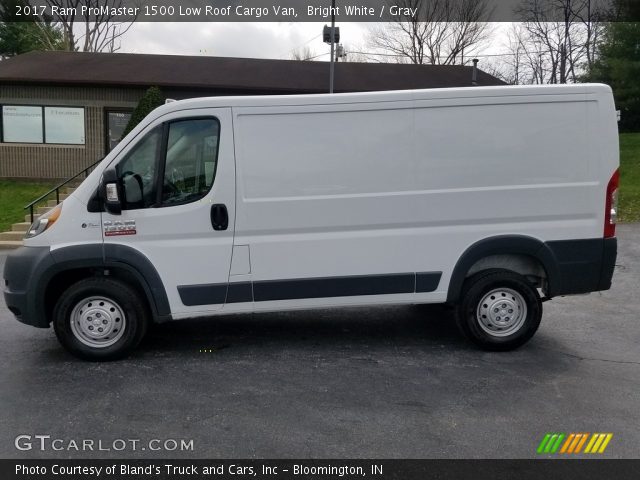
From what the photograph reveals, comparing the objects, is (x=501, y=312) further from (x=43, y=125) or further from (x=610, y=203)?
(x=43, y=125)

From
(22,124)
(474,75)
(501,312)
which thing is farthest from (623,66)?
(501,312)

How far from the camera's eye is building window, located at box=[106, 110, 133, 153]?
19.2 m

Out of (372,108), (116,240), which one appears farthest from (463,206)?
(116,240)

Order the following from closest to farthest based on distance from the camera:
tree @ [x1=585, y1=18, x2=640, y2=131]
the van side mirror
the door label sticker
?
the van side mirror < the door label sticker < tree @ [x1=585, y1=18, x2=640, y2=131]

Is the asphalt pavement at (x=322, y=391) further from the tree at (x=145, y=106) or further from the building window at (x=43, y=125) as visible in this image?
the building window at (x=43, y=125)

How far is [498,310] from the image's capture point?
552cm

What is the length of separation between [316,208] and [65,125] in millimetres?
16464

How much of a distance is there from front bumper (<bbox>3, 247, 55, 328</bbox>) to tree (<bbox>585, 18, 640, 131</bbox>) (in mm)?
28168

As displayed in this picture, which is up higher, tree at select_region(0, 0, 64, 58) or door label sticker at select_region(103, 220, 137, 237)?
tree at select_region(0, 0, 64, 58)

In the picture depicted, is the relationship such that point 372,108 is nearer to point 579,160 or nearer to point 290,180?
point 290,180

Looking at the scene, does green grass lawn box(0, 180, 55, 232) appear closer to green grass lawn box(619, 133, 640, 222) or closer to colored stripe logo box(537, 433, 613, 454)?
colored stripe logo box(537, 433, 613, 454)

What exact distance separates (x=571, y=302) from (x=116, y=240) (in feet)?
19.2

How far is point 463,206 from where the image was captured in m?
5.30
